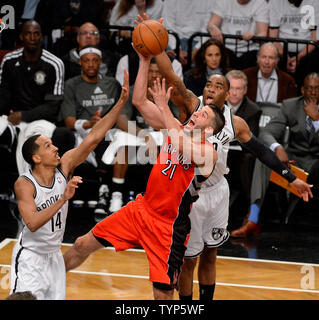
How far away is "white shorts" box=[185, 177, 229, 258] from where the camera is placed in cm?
546

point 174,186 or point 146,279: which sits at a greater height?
point 174,186

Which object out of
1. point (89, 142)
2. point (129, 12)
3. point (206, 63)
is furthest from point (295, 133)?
point (89, 142)

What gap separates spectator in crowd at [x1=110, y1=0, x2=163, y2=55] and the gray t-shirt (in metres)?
1.19

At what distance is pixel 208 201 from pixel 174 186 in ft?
1.70

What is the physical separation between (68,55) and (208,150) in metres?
4.90

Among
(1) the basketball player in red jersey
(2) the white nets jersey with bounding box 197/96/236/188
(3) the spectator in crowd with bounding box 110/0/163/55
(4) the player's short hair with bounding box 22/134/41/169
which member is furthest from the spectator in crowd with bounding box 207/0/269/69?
(4) the player's short hair with bounding box 22/134/41/169

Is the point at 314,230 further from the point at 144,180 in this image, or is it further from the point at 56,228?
the point at 56,228

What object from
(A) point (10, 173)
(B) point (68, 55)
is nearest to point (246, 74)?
(B) point (68, 55)

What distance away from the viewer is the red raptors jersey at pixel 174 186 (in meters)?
5.12

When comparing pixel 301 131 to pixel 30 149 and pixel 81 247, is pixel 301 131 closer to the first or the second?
pixel 81 247

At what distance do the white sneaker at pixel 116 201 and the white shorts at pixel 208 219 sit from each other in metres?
2.67

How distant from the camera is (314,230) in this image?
8008mm

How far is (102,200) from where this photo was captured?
27.1 ft

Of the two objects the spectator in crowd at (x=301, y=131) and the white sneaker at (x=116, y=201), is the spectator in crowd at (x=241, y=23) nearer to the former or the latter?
the spectator in crowd at (x=301, y=131)
